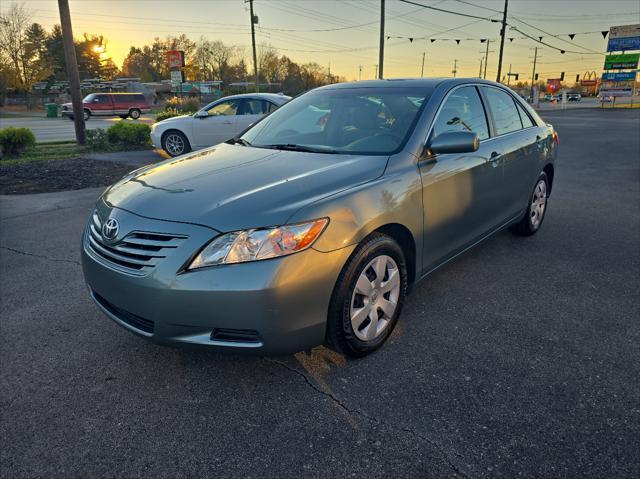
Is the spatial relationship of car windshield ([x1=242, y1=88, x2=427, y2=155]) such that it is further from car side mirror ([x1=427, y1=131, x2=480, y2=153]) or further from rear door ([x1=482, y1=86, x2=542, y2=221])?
rear door ([x1=482, y1=86, x2=542, y2=221])

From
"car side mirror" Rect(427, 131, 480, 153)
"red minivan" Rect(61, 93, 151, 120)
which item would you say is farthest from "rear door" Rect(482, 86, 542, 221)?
"red minivan" Rect(61, 93, 151, 120)

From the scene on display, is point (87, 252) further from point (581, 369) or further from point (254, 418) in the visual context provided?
point (581, 369)

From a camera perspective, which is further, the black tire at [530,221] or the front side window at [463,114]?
the black tire at [530,221]

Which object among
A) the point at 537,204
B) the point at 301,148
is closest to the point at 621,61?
the point at 537,204

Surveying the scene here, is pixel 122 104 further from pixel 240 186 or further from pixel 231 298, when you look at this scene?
pixel 231 298

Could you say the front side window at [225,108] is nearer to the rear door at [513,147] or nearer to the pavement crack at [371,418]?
the rear door at [513,147]

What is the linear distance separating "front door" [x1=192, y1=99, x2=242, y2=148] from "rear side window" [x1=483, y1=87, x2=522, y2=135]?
7864mm

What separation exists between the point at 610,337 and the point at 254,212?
8.16ft

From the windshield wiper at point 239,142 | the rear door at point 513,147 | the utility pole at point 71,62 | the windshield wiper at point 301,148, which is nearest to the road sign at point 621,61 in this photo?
the utility pole at point 71,62

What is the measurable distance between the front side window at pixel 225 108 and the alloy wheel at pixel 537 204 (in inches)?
317

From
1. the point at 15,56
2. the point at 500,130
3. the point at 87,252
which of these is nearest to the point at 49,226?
the point at 87,252

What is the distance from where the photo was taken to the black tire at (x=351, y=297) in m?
2.48

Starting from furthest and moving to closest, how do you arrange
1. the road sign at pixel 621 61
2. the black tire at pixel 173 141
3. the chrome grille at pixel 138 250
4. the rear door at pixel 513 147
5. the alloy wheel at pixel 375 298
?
the road sign at pixel 621 61 → the black tire at pixel 173 141 → the rear door at pixel 513 147 → the alloy wheel at pixel 375 298 → the chrome grille at pixel 138 250

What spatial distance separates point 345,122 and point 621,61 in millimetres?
55808
